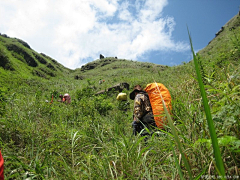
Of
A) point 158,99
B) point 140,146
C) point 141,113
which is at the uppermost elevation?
point 158,99

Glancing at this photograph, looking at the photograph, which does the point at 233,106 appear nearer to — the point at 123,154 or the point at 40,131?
the point at 123,154

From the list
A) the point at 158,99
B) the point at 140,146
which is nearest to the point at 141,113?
the point at 158,99

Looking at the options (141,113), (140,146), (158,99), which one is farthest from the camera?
(141,113)

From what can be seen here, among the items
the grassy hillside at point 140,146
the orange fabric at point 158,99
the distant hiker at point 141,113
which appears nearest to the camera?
the grassy hillside at point 140,146

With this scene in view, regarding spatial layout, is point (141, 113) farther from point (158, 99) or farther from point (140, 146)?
point (140, 146)

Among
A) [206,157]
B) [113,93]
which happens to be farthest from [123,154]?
[113,93]

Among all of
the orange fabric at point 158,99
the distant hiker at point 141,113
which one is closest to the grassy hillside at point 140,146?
the orange fabric at point 158,99

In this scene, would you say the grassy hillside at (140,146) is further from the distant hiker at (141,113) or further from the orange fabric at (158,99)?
the distant hiker at (141,113)

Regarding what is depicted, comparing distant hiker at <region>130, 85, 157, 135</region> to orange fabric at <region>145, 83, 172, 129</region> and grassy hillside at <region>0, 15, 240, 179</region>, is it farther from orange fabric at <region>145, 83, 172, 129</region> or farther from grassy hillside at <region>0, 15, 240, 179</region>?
grassy hillside at <region>0, 15, 240, 179</region>

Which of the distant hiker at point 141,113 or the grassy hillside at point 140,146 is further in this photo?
the distant hiker at point 141,113

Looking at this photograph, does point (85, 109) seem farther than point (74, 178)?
Yes

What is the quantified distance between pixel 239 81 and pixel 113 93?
10.5m

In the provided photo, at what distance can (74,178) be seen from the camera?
6.35 feet

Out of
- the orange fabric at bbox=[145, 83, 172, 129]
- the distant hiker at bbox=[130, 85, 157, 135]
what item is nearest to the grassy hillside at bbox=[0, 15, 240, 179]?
the orange fabric at bbox=[145, 83, 172, 129]
